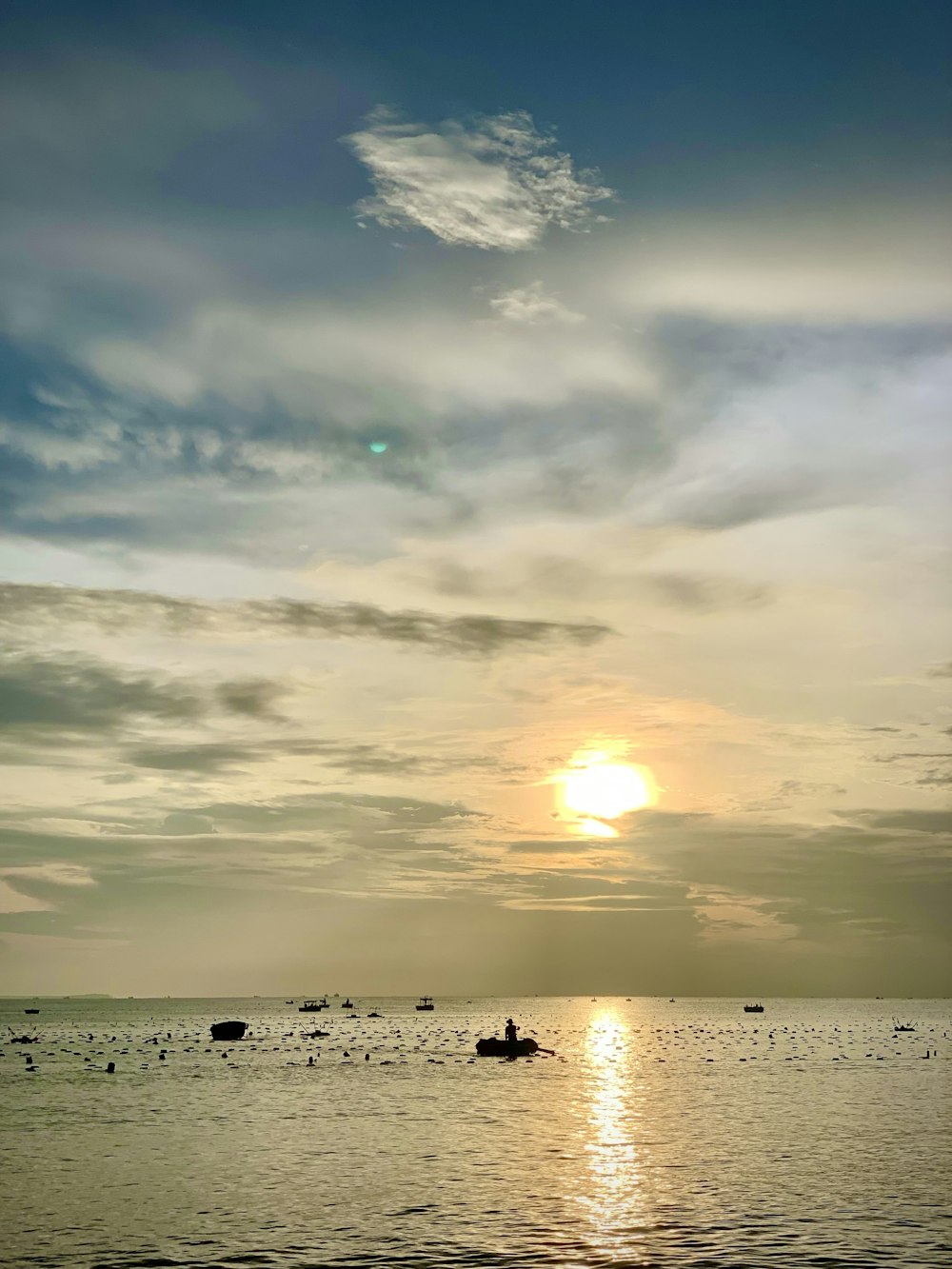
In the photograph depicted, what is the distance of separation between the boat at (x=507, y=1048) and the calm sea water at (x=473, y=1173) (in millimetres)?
29085

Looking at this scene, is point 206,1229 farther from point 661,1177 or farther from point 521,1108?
point 521,1108

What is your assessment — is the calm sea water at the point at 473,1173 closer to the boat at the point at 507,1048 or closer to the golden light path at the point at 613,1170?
the golden light path at the point at 613,1170

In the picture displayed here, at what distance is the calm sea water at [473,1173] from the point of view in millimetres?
49000

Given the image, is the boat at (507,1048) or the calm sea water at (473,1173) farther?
the boat at (507,1048)

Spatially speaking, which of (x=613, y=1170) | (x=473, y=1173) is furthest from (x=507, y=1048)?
(x=473, y=1173)

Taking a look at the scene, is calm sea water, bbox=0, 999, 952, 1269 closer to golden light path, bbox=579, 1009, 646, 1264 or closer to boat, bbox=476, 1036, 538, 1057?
golden light path, bbox=579, 1009, 646, 1264

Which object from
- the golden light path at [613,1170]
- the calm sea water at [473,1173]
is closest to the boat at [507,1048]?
the calm sea water at [473,1173]

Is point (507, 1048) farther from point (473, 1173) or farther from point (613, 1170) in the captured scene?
point (473, 1173)

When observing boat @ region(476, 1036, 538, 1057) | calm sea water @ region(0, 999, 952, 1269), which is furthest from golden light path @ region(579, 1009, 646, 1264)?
A: boat @ region(476, 1036, 538, 1057)

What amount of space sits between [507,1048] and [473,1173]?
9734cm

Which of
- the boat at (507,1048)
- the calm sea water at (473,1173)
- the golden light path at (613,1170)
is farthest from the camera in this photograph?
the boat at (507,1048)

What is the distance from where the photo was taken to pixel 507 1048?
160 meters

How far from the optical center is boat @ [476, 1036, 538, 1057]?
160375 millimetres

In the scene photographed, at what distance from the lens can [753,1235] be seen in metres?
50.5
